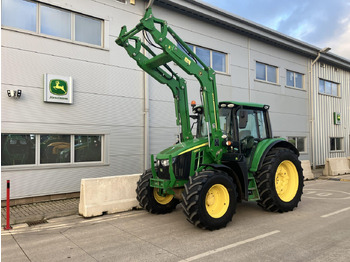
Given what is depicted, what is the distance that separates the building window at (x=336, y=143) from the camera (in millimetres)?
18016

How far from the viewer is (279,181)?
6719 millimetres

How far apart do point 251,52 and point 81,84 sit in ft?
28.3

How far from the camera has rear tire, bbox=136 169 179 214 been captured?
6309 mm

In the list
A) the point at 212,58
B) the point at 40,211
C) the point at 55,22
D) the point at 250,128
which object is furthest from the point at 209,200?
the point at 212,58

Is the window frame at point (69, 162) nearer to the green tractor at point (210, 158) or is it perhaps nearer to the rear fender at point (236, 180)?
the green tractor at point (210, 158)

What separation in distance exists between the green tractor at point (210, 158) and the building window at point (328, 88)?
12.6 metres

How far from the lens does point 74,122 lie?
8758 millimetres

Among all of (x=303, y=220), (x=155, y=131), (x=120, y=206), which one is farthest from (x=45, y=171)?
(x=303, y=220)

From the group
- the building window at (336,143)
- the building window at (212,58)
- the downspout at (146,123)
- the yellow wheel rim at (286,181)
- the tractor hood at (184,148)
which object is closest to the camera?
the tractor hood at (184,148)

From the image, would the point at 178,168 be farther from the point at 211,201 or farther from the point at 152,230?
the point at 152,230

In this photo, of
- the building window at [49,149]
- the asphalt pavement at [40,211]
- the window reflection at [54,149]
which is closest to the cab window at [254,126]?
the asphalt pavement at [40,211]

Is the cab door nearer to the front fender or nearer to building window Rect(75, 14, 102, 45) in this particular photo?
the front fender

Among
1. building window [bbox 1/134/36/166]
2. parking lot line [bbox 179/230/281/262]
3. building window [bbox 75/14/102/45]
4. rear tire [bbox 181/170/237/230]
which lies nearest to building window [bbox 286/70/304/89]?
building window [bbox 75/14/102/45]

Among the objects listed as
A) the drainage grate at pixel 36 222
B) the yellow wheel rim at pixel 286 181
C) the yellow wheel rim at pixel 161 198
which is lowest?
the drainage grate at pixel 36 222
